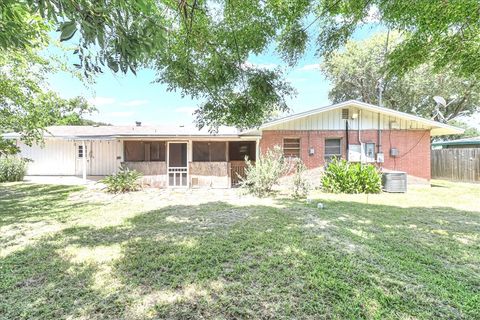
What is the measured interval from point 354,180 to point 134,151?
435 inches

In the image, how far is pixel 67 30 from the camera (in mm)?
1604

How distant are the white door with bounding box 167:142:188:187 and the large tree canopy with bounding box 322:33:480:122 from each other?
14.4 metres

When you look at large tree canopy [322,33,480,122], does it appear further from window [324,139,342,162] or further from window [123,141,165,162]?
window [123,141,165,162]

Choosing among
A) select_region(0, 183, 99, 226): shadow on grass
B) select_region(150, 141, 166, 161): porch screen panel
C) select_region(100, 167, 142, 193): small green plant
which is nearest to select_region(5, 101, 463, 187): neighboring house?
select_region(100, 167, 142, 193): small green plant

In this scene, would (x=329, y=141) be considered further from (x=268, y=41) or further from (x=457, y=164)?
(x=268, y=41)

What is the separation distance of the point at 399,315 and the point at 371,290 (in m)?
0.42

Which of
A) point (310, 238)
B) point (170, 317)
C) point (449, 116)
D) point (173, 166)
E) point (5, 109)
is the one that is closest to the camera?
point (170, 317)

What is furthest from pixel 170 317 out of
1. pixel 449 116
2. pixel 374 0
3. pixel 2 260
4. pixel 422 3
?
pixel 449 116

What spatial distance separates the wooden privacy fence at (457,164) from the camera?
1334 cm

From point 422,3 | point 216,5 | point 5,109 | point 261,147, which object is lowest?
point 261,147

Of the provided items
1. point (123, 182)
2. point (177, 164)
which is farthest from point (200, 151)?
point (123, 182)

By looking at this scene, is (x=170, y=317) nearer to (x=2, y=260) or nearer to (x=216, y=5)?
(x=2, y=260)

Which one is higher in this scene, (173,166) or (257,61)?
(257,61)

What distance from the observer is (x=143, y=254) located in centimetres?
409
